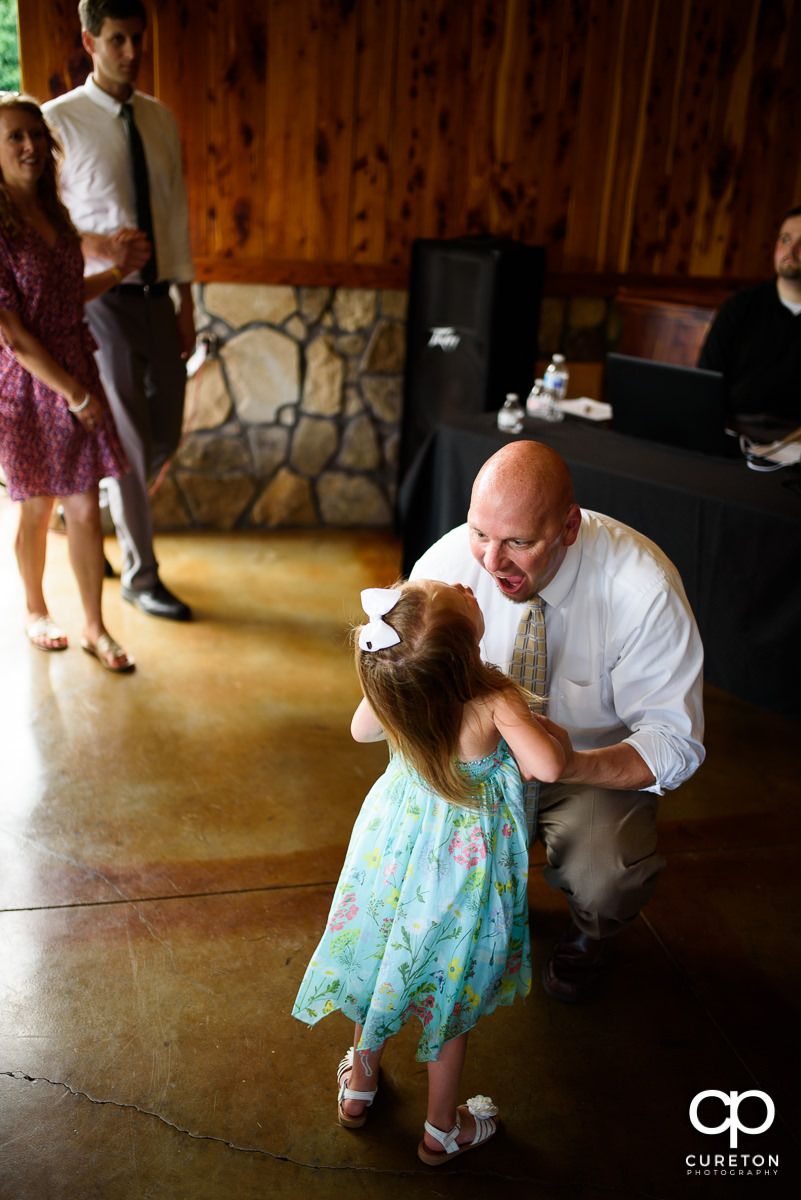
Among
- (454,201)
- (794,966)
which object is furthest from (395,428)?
(794,966)

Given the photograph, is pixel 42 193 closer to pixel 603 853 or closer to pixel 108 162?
pixel 108 162

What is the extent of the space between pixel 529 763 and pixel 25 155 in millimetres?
2091

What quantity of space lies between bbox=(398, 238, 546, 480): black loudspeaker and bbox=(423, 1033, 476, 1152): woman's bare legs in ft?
8.96

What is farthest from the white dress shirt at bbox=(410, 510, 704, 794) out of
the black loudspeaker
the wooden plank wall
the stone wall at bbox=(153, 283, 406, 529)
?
the wooden plank wall

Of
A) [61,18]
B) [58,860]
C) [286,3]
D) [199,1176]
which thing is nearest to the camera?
[199,1176]

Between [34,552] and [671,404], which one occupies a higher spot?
[671,404]

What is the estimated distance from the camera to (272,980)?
6.00 feet

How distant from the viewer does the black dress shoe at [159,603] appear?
3336mm

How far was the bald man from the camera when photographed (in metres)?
1.59

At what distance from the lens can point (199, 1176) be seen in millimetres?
1454

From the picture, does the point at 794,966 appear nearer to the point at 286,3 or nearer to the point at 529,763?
the point at 529,763

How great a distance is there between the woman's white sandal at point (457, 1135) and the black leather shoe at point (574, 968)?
294mm

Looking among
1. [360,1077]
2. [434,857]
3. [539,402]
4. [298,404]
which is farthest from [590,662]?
[298,404]

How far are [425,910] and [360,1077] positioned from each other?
35 cm
